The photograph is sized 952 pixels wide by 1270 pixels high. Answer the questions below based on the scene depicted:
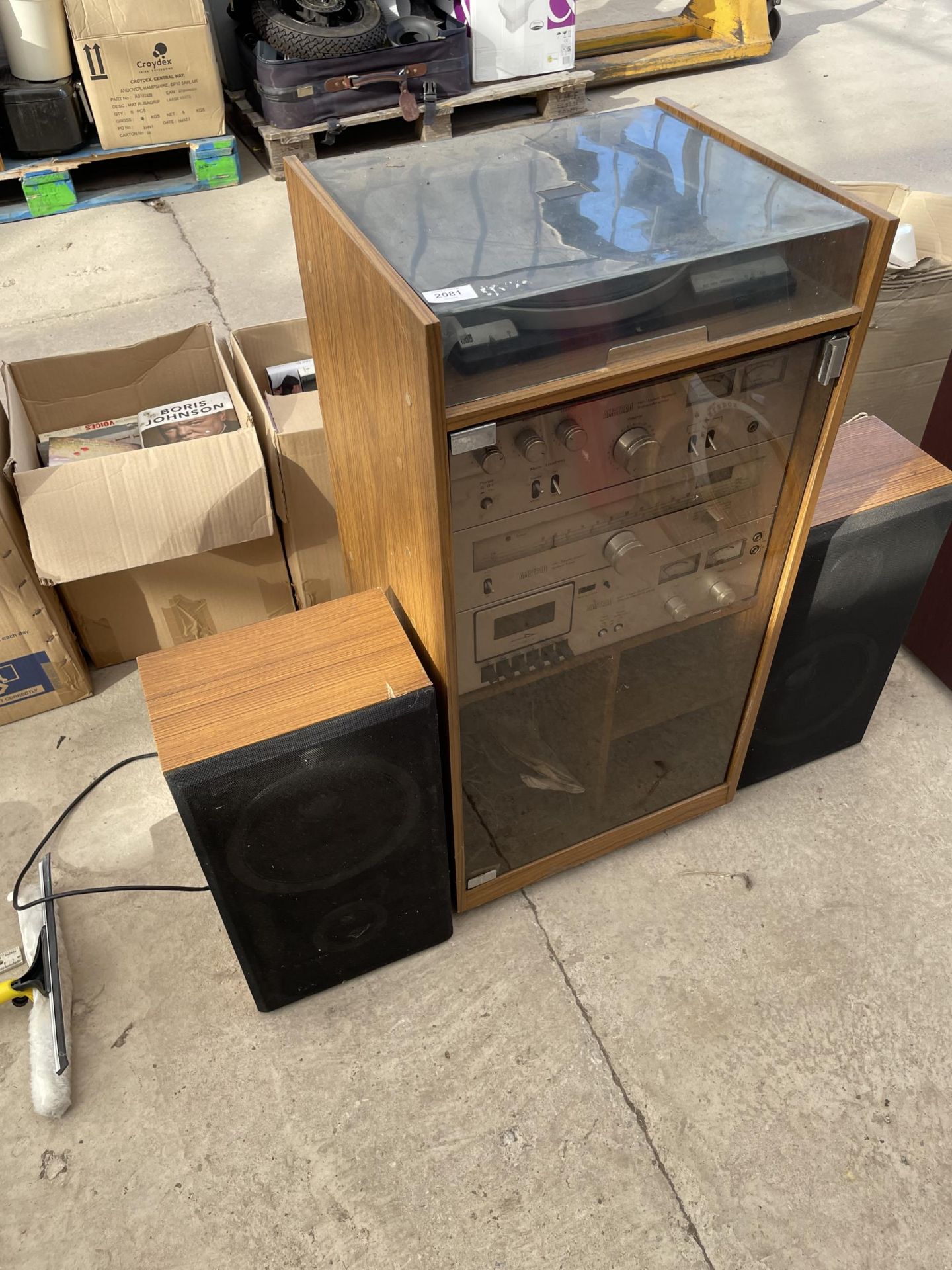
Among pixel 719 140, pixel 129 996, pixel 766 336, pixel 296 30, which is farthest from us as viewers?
pixel 296 30

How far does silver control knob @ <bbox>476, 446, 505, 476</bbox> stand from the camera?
35.4 inches

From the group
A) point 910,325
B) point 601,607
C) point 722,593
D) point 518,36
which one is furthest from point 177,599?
point 518,36

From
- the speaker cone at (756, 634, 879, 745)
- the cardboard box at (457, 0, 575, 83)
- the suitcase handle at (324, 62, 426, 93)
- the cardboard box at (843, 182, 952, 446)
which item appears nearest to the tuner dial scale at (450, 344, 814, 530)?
the speaker cone at (756, 634, 879, 745)

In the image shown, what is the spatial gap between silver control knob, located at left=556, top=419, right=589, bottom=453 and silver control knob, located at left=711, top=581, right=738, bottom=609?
342 mm

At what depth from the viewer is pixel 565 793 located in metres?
1.33

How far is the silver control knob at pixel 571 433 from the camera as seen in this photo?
3.02 feet

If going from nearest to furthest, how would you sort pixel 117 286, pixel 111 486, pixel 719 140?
pixel 719 140 → pixel 111 486 → pixel 117 286

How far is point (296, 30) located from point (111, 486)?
222cm

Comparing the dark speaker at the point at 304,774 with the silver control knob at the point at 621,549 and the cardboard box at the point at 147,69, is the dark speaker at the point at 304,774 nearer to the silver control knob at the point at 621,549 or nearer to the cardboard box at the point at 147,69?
the silver control knob at the point at 621,549

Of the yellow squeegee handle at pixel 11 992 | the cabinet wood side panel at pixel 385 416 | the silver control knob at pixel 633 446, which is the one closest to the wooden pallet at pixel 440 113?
the cabinet wood side panel at pixel 385 416

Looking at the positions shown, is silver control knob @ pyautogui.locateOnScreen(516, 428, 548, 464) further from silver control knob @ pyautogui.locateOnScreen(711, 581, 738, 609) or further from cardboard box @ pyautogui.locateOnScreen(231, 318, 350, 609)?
cardboard box @ pyautogui.locateOnScreen(231, 318, 350, 609)

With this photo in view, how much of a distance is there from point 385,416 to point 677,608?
0.46m

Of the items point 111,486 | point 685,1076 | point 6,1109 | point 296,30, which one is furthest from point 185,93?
point 685,1076

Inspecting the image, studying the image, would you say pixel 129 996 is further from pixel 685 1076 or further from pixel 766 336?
pixel 766 336
